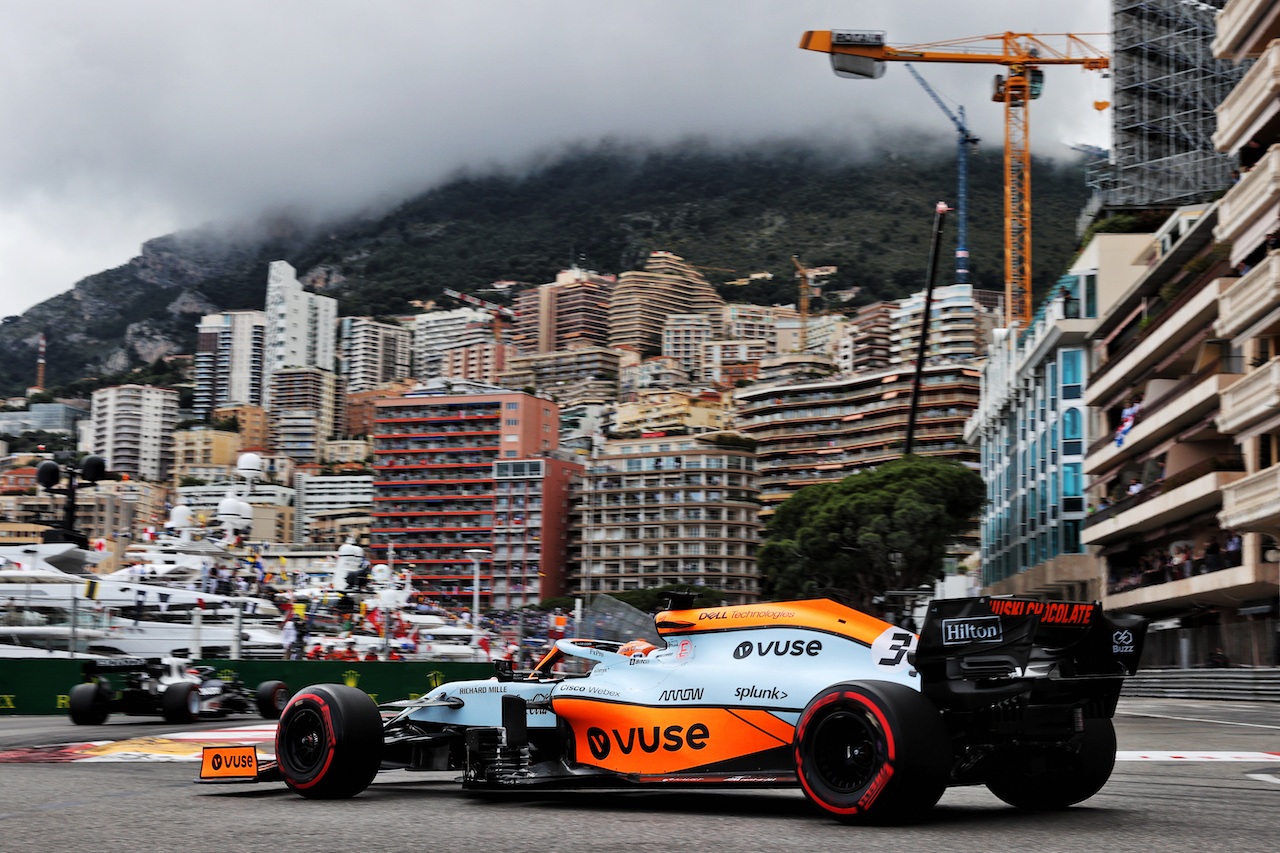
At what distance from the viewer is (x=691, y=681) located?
29.3 feet

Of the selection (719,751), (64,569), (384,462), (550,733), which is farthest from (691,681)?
(384,462)

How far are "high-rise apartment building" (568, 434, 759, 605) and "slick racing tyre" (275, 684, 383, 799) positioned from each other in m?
145

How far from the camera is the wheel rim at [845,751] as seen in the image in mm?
7457

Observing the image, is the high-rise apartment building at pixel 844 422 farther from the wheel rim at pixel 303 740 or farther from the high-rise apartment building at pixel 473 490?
the wheel rim at pixel 303 740

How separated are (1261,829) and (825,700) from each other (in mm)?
2440

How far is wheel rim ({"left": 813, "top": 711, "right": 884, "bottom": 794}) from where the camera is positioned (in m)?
7.46

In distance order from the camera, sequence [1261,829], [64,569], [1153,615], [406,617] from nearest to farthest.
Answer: [1261,829]
[64,569]
[1153,615]
[406,617]

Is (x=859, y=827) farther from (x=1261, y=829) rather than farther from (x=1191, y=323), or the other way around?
(x=1191, y=323)

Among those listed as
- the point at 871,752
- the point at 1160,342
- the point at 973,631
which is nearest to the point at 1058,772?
the point at 973,631

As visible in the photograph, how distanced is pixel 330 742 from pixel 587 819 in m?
2.28

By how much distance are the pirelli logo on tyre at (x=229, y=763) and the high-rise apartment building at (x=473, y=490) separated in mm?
156663


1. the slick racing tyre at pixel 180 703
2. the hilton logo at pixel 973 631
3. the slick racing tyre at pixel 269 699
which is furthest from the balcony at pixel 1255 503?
the hilton logo at pixel 973 631

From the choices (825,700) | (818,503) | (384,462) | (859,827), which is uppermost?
(384,462)

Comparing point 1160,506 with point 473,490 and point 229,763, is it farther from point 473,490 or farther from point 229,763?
point 473,490
